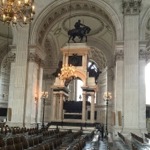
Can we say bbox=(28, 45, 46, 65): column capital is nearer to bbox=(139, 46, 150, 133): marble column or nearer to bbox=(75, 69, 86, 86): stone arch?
bbox=(75, 69, 86, 86): stone arch

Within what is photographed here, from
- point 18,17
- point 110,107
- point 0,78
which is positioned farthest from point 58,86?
point 18,17

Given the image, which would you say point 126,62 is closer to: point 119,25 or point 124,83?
point 124,83

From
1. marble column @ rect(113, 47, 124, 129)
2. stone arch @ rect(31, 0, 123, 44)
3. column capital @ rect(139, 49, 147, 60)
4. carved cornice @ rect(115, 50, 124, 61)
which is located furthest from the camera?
stone arch @ rect(31, 0, 123, 44)

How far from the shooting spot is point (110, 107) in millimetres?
30719

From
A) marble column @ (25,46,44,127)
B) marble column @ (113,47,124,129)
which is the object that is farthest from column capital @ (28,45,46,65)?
marble column @ (113,47,124,129)

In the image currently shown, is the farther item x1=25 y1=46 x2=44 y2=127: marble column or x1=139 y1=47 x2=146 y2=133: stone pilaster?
x1=25 y1=46 x2=44 y2=127: marble column

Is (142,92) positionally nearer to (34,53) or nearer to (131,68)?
(131,68)

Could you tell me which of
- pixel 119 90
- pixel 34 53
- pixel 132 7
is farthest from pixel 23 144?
pixel 132 7

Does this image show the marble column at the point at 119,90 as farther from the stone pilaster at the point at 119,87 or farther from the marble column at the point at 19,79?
the marble column at the point at 19,79

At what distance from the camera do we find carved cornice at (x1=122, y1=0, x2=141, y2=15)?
21109 mm

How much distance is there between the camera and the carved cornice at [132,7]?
69.3 ft

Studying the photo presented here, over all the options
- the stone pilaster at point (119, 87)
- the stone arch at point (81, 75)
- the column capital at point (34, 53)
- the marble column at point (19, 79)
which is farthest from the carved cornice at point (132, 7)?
the stone arch at point (81, 75)

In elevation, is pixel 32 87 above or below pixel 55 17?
below

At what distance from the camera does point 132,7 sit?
69.5 feet
